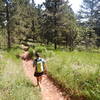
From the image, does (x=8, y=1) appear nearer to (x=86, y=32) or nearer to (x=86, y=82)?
(x=86, y=32)

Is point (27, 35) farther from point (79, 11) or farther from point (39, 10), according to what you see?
point (79, 11)

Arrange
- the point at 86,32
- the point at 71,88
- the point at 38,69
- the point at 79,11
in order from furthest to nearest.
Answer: the point at 79,11, the point at 86,32, the point at 38,69, the point at 71,88

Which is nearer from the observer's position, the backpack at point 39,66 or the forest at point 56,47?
the forest at point 56,47

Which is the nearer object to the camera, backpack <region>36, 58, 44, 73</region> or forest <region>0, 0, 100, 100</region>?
forest <region>0, 0, 100, 100</region>

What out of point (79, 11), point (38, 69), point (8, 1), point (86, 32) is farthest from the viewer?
point (79, 11)

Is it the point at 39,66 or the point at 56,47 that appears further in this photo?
the point at 56,47

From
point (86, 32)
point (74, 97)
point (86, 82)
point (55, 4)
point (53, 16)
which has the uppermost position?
point (55, 4)

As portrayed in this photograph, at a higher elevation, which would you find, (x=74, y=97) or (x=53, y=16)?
(x=53, y=16)

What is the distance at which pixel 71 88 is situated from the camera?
7.90 meters

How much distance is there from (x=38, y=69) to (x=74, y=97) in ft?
7.56

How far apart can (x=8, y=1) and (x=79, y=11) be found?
73.6ft

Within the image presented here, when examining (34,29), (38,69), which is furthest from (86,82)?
(34,29)

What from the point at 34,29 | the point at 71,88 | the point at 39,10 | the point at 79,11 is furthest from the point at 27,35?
the point at 71,88

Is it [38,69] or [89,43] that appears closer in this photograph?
[38,69]
